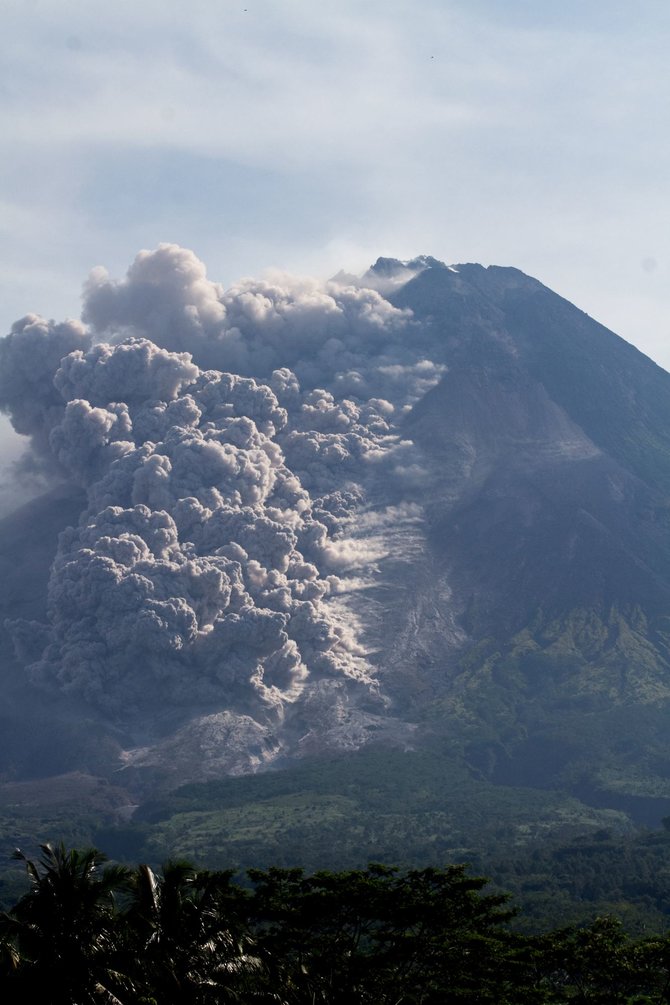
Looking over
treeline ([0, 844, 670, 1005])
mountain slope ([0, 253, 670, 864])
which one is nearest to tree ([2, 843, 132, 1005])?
treeline ([0, 844, 670, 1005])

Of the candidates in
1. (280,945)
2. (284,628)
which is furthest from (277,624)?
(280,945)

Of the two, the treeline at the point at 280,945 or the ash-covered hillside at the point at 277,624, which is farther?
the ash-covered hillside at the point at 277,624

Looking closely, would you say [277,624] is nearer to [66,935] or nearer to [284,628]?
[284,628]

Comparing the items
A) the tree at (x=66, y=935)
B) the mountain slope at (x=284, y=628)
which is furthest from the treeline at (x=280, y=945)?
the mountain slope at (x=284, y=628)

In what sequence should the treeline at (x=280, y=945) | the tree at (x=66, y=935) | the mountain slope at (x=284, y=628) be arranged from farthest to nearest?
the mountain slope at (x=284, y=628), the treeline at (x=280, y=945), the tree at (x=66, y=935)

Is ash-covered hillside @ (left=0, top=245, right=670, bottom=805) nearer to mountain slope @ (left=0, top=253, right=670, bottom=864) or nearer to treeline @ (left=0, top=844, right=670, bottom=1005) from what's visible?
mountain slope @ (left=0, top=253, right=670, bottom=864)

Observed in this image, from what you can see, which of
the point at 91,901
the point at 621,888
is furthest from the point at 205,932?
the point at 621,888

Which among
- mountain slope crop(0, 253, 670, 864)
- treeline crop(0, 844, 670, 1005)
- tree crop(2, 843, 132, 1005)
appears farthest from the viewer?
mountain slope crop(0, 253, 670, 864)

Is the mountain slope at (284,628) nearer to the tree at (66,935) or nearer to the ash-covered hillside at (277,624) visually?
the ash-covered hillside at (277,624)
